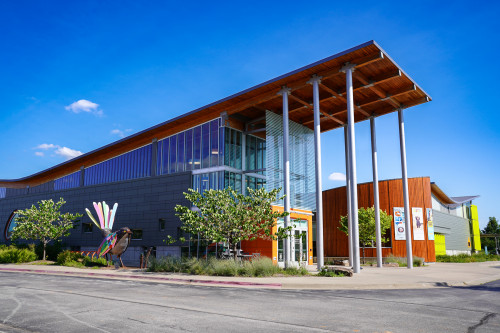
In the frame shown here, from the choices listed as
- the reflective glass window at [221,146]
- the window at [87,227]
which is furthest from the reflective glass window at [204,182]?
the window at [87,227]

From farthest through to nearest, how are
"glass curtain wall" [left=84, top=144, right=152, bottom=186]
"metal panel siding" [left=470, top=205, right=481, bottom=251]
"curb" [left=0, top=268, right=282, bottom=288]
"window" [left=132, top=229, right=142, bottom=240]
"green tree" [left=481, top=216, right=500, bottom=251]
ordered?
1. "green tree" [left=481, top=216, right=500, bottom=251]
2. "metal panel siding" [left=470, top=205, right=481, bottom=251]
3. "glass curtain wall" [left=84, top=144, right=152, bottom=186]
4. "window" [left=132, top=229, right=142, bottom=240]
5. "curb" [left=0, top=268, right=282, bottom=288]

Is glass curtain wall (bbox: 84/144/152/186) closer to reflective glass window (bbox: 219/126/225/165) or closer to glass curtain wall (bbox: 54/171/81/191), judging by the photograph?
glass curtain wall (bbox: 54/171/81/191)

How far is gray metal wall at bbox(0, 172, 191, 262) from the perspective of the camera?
31.6 m

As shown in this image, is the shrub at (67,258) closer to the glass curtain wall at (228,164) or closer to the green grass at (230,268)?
the green grass at (230,268)

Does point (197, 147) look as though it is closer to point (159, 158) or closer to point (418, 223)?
point (159, 158)

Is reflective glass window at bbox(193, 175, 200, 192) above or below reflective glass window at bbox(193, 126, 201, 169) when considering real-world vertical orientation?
below

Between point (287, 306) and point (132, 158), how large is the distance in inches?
1197

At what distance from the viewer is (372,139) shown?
31.2 metres

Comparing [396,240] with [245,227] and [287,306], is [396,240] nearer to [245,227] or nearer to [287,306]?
[245,227]

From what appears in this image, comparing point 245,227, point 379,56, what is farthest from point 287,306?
point 379,56

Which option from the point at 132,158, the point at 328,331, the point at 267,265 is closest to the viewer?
the point at 328,331

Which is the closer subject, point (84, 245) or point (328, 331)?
point (328, 331)

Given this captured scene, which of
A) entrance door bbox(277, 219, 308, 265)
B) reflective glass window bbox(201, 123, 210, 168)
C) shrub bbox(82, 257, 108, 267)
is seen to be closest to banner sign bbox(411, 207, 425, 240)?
entrance door bbox(277, 219, 308, 265)

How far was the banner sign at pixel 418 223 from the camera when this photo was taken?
3888cm
